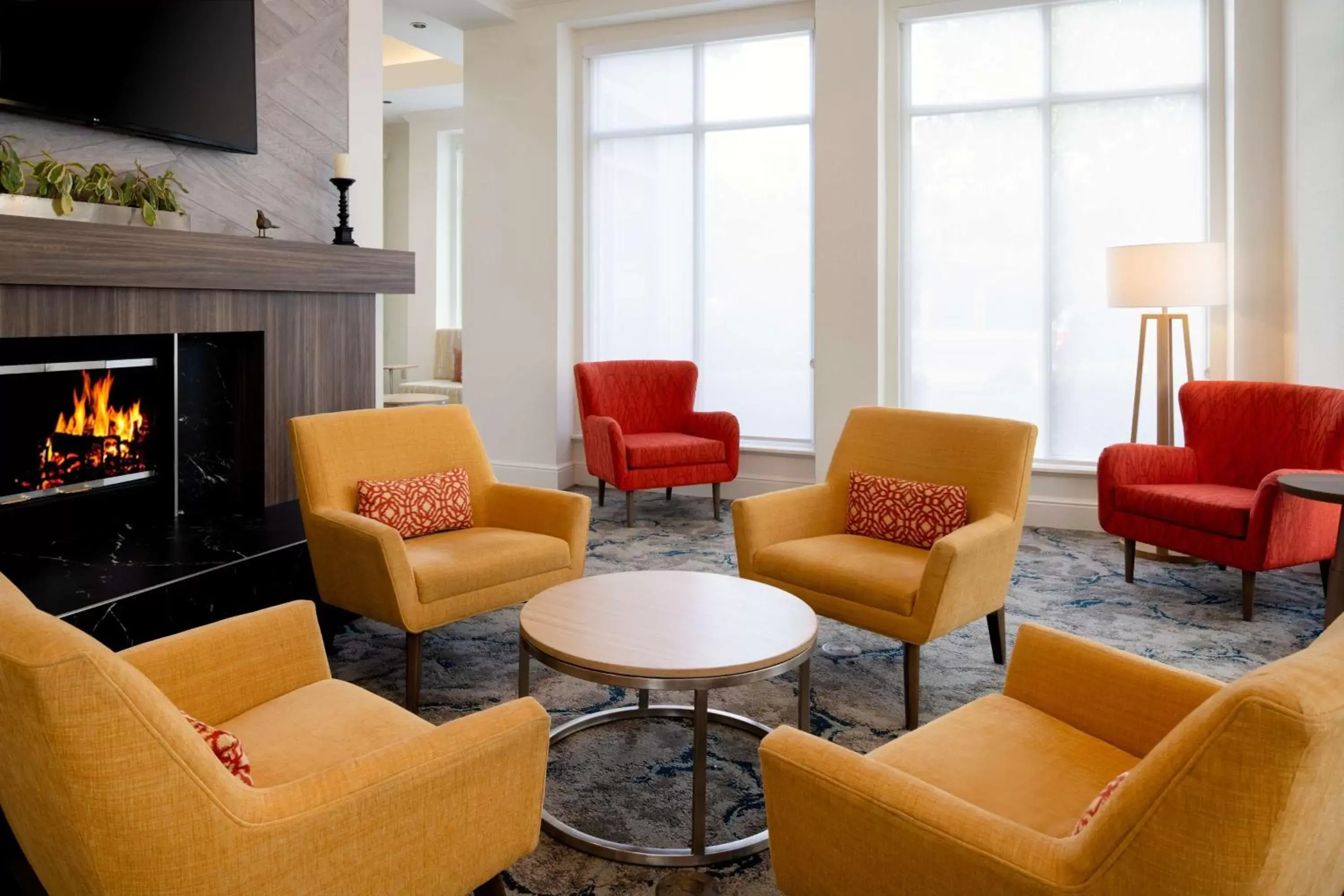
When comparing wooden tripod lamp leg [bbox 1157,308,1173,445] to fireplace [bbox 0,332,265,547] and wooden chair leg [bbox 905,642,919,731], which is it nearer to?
wooden chair leg [bbox 905,642,919,731]

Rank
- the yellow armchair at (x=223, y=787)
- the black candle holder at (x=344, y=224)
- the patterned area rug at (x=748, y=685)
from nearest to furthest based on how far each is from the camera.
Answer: the yellow armchair at (x=223, y=787) → the patterned area rug at (x=748, y=685) → the black candle holder at (x=344, y=224)

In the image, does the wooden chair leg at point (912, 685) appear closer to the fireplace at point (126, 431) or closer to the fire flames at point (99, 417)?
the fireplace at point (126, 431)

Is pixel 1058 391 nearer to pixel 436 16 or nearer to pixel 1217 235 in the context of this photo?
pixel 1217 235

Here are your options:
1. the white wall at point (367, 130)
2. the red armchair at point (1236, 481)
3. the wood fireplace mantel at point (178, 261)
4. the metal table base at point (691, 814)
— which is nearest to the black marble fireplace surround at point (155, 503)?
the wood fireplace mantel at point (178, 261)

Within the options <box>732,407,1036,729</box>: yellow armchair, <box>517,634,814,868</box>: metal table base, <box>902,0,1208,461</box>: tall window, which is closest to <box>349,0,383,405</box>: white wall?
<box>732,407,1036,729</box>: yellow armchair

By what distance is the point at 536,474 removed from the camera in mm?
6492

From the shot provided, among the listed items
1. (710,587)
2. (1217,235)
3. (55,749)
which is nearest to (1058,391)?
(1217,235)

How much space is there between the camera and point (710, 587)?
2713 mm

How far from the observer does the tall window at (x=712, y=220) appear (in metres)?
5.99

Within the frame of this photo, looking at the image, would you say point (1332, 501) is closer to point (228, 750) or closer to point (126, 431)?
point (228, 750)

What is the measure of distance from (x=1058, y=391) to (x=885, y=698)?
310cm

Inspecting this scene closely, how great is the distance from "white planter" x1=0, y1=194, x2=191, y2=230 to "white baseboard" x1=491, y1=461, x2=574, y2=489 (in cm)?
311

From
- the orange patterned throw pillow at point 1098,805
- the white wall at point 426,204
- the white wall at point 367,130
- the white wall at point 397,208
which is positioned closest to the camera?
the orange patterned throw pillow at point 1098,805

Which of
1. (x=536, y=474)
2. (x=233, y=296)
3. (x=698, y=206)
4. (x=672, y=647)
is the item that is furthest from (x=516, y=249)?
(x=672, y=647)
